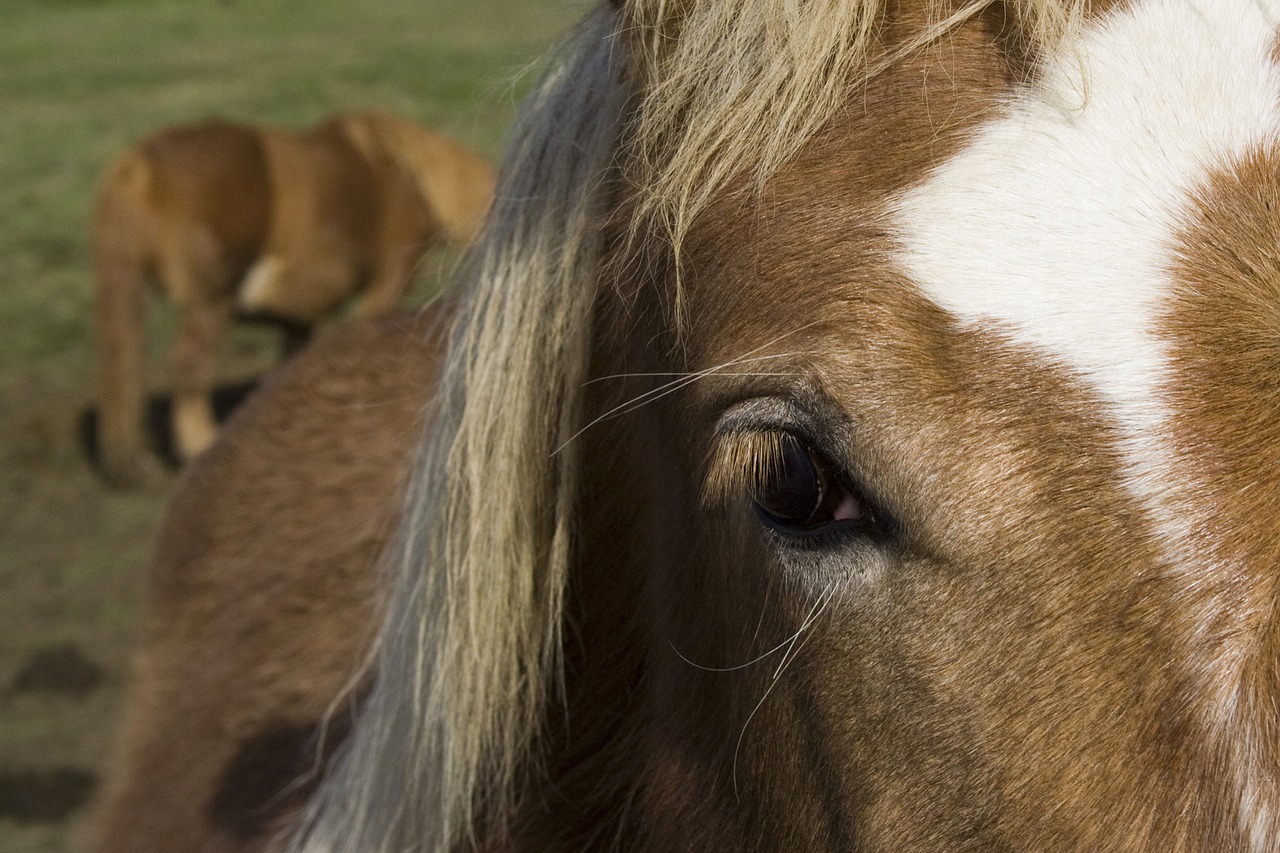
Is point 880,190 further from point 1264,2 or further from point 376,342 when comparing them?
point 376,342

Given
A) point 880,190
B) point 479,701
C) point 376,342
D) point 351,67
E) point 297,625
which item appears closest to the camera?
point 880,190

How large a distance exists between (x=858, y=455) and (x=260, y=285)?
680 cm

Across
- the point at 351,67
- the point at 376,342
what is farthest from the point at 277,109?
the point at 376,342

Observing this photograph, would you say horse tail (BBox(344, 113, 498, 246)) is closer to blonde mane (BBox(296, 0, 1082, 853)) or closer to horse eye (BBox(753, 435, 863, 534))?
blonde mane (BBox(296, 0, 1082, 853))

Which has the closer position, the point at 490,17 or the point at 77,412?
the point at 77,412

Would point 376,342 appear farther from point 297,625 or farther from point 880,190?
point 880,190

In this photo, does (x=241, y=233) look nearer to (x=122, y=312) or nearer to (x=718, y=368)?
(x=122, y=312)

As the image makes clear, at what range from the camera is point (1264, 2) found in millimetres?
997

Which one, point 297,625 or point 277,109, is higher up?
point 277,109

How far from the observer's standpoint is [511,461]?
126 cm

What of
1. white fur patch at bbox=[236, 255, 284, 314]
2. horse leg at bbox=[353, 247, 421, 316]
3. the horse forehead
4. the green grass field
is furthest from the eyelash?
horse leg at bbox=[353, 247, 421, 316]

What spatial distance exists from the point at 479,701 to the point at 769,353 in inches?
20.3

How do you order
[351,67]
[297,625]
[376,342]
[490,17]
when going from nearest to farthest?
[297,625] → [376,342] → [351,67] → [490,17]

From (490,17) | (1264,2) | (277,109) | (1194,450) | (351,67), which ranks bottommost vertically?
(1194,450)
